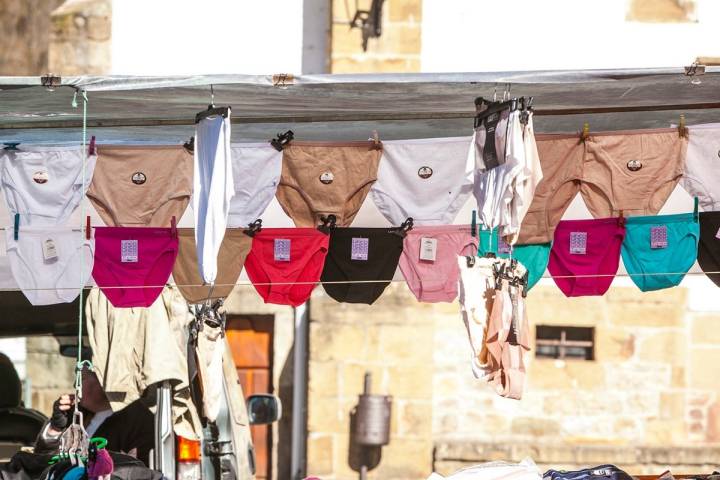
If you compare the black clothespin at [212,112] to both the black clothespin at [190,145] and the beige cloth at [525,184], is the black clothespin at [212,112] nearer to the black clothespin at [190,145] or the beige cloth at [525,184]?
the black clothespin at [190,145]

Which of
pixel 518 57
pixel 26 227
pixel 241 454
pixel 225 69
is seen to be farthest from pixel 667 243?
pixel 225 69

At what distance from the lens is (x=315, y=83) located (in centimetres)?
716

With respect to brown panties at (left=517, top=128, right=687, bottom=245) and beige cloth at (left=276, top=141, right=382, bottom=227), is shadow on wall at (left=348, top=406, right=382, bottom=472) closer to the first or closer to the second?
beige cloth at (left=276, top=141, right=382, bottom=227)

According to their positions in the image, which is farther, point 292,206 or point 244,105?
point 292,206

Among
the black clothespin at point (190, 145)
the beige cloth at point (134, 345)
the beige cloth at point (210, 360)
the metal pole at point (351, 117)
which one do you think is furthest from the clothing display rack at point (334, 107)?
the beige cloth at point (134, 345)

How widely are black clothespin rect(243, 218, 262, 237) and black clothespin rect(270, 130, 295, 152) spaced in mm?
583

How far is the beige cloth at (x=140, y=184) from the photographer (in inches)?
337

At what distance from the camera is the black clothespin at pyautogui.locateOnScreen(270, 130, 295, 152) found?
8523mm

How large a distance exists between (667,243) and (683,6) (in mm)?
6279

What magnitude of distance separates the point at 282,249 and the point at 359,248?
0.54m

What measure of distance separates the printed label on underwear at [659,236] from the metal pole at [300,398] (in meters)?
5.44

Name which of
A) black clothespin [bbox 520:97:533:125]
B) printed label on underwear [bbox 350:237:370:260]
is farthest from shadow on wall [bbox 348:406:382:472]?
black clothespin [bbox 520:97:533:125]

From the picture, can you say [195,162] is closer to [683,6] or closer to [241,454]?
[241,454]

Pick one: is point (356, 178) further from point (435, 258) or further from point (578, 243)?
point (578, 243)
